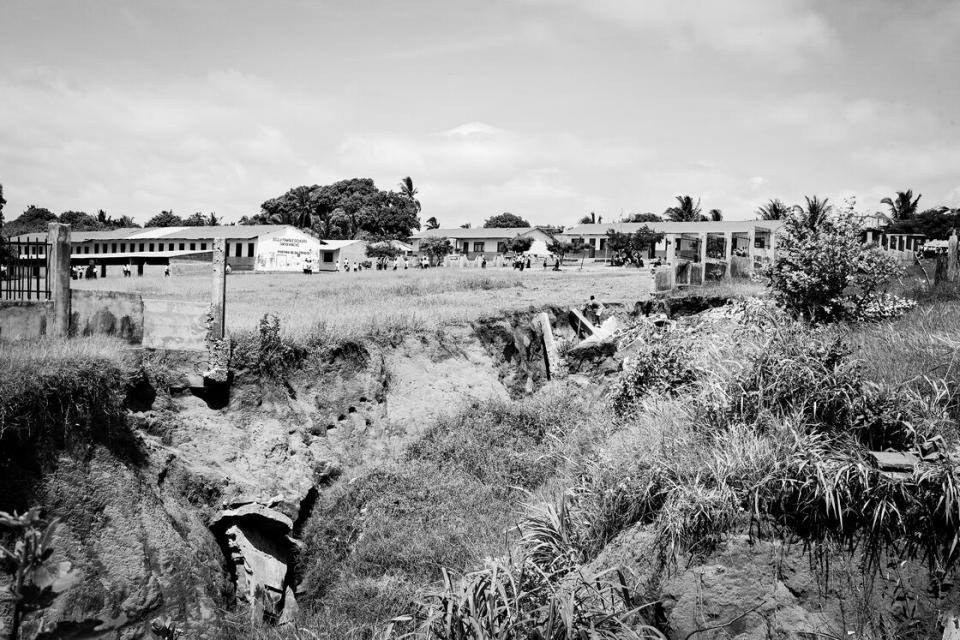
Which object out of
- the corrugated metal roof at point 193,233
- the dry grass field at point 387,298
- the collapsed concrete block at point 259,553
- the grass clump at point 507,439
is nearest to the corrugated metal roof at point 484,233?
the corrugated metal roof at point 193,233

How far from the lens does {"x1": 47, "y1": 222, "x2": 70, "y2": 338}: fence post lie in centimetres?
1075

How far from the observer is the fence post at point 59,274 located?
1075 centimetres

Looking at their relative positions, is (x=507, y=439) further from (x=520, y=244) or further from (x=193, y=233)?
(x=193, y=233)

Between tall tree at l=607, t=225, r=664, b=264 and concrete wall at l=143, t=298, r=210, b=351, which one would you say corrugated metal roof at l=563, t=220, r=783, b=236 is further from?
concrete wall at l=143, t=298, r=210, b=351

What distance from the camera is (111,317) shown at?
11.1 m

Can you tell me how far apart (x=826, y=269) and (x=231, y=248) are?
59.0 meters

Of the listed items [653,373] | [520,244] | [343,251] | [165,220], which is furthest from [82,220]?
[653,373]

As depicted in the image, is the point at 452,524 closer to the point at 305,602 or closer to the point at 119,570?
the point at 305,602

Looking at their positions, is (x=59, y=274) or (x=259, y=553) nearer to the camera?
(x=259, y=553)

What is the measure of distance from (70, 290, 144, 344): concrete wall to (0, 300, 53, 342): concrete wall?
443 millimetres

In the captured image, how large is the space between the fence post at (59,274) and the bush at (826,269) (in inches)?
479

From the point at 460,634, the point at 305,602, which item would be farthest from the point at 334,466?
the point at 460,634

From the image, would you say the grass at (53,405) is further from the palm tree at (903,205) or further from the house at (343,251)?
the palm tree at (903,205)

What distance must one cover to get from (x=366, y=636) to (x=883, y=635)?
6105 millimetres
